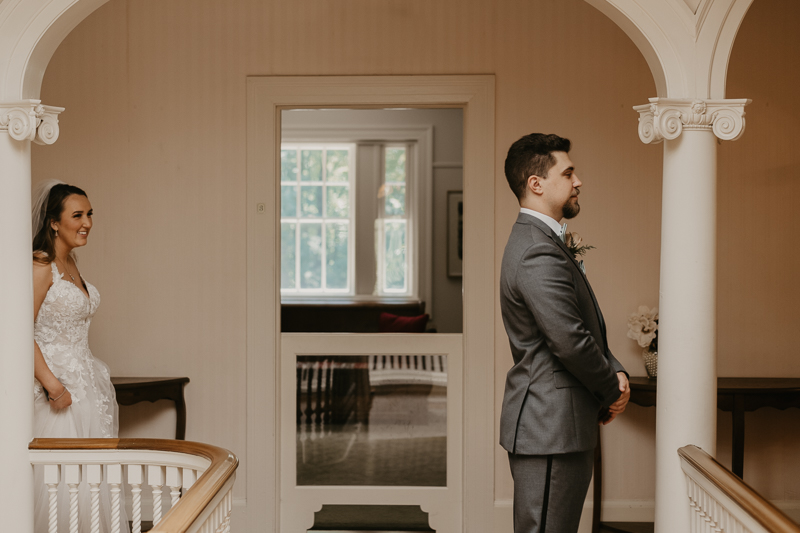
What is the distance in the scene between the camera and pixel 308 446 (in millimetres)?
4148

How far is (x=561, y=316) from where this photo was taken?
2.12 m

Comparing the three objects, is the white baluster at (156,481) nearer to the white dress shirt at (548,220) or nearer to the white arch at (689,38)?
the white dress shirt at (548,220)

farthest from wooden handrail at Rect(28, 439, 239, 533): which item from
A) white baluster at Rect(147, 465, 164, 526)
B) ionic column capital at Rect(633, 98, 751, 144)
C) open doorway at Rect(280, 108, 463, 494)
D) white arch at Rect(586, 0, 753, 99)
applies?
open doorway at Rect(280, 108, 463, 494)

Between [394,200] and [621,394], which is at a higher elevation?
[394,200]

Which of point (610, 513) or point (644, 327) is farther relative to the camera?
point (610, 513)

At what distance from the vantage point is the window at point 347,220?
723cm

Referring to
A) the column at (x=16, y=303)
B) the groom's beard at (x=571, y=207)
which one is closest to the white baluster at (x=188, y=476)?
the column at (x=16, y=303)

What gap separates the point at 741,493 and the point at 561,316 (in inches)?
26.1

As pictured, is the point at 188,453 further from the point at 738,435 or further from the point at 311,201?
the point at 311,201

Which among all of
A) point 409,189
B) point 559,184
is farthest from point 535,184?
point 409,189

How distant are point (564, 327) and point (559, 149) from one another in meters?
0.60

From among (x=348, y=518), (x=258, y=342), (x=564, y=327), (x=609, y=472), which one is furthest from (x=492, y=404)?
(x=564, y=327)

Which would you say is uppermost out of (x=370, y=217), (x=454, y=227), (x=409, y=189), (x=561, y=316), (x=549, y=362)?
(x=409, y=189)

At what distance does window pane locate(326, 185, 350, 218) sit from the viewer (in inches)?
291
